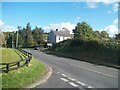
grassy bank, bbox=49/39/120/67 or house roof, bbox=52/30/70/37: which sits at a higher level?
house roof, bbox=52/30/70/37

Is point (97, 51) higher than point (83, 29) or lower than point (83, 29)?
lower

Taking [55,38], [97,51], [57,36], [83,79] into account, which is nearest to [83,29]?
[57,36]

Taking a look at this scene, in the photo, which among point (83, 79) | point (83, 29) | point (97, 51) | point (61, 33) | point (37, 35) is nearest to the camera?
point (83, 79)

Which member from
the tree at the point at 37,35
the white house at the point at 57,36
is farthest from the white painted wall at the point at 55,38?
the tree at the point at 37,35

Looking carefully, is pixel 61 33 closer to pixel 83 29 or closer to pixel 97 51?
pixel 83 29

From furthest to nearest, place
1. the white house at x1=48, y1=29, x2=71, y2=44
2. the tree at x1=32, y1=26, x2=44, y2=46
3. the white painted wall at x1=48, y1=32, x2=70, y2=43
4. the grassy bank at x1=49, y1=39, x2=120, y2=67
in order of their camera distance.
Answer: the tree at x1=32, y1=26, x2=44, y2=46 → the white house at x1=48, y1=29, x2=71, y2=44 → the white painted wall at x1=48, y1=32, x2=70, y2=43 → the grassy bank at x1=49, y1=39, x2=120, y2=67

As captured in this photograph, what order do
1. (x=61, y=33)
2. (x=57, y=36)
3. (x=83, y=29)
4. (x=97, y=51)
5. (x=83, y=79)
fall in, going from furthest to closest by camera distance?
(x=61, y=33) → (x=57, y=36) → (x=83, y=29) → (x=97, y=51) → (x=83, y=79)

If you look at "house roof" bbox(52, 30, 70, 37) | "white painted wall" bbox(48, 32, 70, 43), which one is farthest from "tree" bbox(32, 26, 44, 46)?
"house roof" bbox(52, 30, 70, 37)

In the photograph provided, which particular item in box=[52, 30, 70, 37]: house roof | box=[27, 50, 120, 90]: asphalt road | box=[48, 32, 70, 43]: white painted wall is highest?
box=[52, 30, 70, 37]: house roof

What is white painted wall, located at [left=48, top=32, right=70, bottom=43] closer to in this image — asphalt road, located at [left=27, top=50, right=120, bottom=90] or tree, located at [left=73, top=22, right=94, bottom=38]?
tree, located at [left=73, top=22, right=94, bottom=38]

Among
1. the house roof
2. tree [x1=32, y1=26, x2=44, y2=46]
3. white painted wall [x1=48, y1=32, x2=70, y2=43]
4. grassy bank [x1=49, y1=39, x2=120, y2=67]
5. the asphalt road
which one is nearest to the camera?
the asphalt road

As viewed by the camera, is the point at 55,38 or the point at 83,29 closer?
the point at 83,29

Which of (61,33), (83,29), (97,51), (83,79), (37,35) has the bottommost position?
(83,79)

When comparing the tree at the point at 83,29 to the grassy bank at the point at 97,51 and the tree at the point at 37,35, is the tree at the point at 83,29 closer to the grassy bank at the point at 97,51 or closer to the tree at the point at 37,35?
the tree at the point at 37,35
